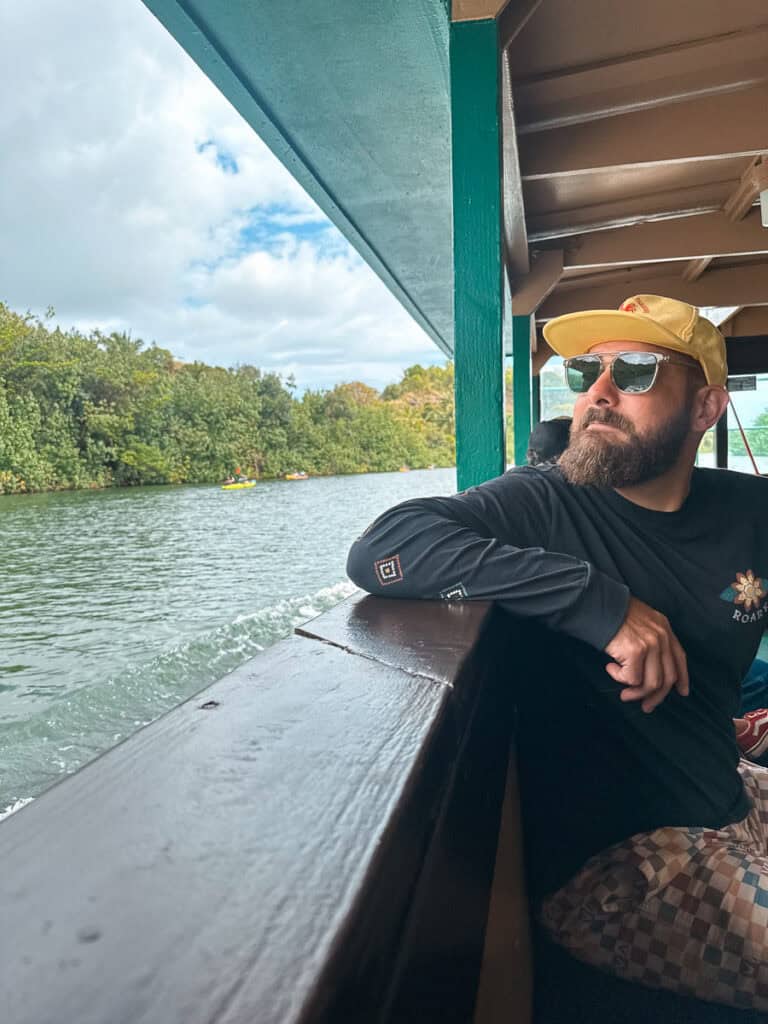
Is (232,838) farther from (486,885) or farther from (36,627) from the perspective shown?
(36,627)

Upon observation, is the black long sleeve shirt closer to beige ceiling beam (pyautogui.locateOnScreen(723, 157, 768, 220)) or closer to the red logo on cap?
the red logo on cap

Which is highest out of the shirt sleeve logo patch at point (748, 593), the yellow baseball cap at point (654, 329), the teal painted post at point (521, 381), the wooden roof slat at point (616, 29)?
the wooden roof slat at point (616, 29)

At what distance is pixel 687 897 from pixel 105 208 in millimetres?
63820

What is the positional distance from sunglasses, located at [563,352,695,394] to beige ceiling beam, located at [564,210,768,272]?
3.60 metres

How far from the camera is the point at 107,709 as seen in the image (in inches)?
279

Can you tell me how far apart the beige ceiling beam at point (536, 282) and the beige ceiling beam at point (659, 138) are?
1649 mm

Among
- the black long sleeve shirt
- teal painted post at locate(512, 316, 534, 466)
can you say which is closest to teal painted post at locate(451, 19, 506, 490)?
the black long sleeve shirt

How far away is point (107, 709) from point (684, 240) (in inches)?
238

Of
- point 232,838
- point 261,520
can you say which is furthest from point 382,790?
point 261,520

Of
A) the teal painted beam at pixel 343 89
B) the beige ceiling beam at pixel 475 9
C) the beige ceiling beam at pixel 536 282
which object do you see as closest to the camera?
the beige ceiling beam at pixel 475 9

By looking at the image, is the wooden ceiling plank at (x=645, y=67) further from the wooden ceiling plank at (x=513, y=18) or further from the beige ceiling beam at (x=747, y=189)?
the beige ceiling beam at (x=747, y=189)

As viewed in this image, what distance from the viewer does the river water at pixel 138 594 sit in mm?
6902

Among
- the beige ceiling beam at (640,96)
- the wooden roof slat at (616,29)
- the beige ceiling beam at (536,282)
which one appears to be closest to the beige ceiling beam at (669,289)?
the beige ceiling beam at (536,282)

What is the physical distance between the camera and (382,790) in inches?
18.1
